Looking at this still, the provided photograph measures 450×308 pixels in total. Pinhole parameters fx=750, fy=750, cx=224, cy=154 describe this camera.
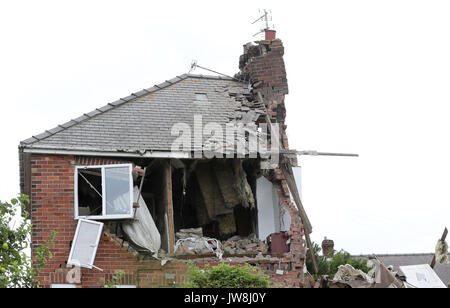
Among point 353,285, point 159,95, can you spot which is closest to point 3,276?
point 353,285

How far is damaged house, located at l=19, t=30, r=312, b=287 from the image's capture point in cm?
1655

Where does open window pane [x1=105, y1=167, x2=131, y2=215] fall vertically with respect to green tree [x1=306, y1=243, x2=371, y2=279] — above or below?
above

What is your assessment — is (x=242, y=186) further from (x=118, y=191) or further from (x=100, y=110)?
(x=100, y=110)

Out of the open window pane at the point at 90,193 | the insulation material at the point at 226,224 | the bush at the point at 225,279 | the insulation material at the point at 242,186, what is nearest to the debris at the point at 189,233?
the insulation material at the point at 226,224

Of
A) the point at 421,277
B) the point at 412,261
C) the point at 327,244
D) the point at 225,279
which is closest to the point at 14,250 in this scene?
the point at 225,279

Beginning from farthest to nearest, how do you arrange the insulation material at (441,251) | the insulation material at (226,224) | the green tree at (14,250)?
the insulation material at (226,224)
the insulation material at (441,251)
the green tree at (14,250)

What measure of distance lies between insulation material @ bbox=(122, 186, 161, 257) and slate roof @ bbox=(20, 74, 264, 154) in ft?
4.92

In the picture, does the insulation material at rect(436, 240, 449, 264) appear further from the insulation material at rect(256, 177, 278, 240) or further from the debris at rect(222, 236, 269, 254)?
the debris at rect(222, 236, 269, 254)

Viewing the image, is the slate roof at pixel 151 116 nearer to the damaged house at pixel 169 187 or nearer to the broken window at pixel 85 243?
the damaged house at pixel 169 187

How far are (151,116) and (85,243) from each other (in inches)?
166

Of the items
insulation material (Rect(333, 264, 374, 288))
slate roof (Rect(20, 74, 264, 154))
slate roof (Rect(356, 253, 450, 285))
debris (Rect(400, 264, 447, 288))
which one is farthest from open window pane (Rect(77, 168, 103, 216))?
slate roof (Rect(356, 253, 450, 285))

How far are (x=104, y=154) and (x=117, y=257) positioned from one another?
2.39 meters

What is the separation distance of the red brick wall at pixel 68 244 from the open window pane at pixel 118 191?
0.50 meters

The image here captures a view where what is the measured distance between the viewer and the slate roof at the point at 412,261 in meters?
37.1
